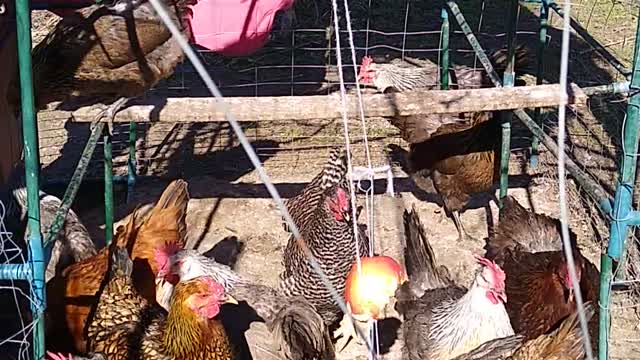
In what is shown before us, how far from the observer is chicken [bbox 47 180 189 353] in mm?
3334

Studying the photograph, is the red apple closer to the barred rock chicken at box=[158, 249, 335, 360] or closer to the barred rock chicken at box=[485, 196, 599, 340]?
the barred rock chicken at box=[158, 249, 335, 360]

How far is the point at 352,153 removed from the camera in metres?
5.87

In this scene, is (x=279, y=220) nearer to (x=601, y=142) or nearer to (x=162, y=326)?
(x=162, y=326)

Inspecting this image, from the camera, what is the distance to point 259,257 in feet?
15.7

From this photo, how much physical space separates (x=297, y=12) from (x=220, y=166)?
10.4ft

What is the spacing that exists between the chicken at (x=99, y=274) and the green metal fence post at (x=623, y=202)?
181 cm

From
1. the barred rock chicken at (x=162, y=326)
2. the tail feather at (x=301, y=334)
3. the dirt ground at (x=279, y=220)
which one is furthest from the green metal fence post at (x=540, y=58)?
the barred rock chicken at (x=162, y=326)

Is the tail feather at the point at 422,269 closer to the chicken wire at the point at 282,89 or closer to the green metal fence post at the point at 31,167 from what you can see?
the green metal fence post at the point at 31,167

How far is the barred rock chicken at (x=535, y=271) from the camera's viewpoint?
11.5 feet

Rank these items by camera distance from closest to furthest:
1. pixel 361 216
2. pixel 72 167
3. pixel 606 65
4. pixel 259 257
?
pixel 259 257
pixel 361 216
pixel 72 167
pixel 606 65

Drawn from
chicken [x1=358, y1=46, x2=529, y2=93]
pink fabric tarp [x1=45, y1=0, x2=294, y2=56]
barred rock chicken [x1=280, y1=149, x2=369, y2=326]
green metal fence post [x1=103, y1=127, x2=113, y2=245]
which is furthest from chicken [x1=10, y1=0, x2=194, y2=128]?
chicken [x1=358, y1=46, x2=529, y2=93]

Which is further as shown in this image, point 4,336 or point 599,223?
point 599,223

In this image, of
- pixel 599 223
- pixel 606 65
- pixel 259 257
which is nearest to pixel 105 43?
pixel 259 257

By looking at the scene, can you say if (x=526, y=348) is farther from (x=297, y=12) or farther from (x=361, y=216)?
(x=297, y=12)
